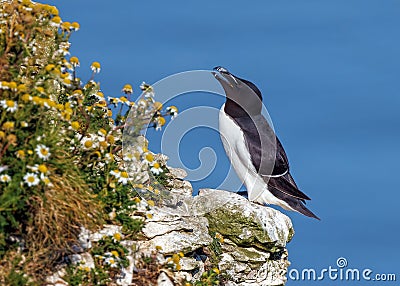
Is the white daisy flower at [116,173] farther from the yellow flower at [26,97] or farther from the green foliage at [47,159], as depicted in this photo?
the yellow flower at [26,97]

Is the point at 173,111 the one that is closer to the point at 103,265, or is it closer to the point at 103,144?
the point at 103,144

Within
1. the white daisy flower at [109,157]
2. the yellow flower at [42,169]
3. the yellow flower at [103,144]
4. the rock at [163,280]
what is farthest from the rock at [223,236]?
the yellow flower at [42,169]

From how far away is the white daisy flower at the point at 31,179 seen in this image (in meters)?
7.27

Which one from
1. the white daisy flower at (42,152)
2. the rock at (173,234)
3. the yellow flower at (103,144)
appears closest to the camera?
the white daisy flower at (42,152)

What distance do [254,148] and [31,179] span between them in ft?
18.0

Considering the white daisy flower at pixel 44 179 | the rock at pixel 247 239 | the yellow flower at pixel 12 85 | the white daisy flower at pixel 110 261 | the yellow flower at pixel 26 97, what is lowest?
the white daisy flower at pixel 110 261

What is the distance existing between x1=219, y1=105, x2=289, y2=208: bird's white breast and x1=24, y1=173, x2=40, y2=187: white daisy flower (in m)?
5.27

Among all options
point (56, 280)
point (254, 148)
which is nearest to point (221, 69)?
point (254, 148)

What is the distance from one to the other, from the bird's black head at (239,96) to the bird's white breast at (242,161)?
0.16m

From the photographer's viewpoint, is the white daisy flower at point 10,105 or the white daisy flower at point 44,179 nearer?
the white daisy flower at point 44,179

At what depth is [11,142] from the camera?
7.38m

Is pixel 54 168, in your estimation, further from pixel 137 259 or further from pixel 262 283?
pixel 262 283

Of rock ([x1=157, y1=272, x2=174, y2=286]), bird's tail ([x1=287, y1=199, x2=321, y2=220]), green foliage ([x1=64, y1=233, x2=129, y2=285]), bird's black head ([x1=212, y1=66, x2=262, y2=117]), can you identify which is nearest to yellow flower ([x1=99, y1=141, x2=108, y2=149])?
green foliage ([x1=64, y1=233, x2=129, y2=285])

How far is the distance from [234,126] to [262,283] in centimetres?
247
